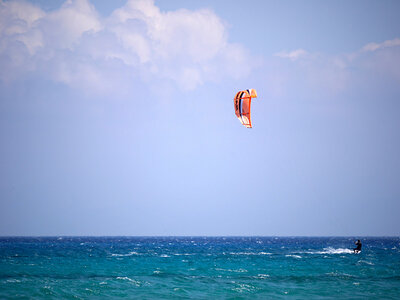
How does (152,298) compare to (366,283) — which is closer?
(152,298)

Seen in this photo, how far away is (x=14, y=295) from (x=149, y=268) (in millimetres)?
12473

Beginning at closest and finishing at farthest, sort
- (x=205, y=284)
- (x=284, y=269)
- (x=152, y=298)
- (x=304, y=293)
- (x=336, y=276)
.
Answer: (x=152, y=298), (x=304, y=293), (x=205, y=284), (x=336, y=276), (x=284, y=269)

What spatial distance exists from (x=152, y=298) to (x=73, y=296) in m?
3.54

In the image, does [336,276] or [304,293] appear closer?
[304,293]

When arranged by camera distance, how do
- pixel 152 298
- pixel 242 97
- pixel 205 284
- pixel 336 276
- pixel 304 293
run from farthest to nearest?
pixel 336 276 < pixel 242 97 < pixel 205 284 < pixel 304 293 < pixel 152 298

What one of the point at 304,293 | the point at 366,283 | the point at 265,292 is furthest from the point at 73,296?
the point at 366,283

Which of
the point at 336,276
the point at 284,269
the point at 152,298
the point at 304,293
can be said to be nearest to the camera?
the point at 152,298

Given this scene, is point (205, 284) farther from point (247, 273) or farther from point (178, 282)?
point (247, 273)

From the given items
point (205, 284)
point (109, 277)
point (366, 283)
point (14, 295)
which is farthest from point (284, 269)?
point (14, 295)

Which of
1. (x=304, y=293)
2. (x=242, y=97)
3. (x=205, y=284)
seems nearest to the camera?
(x=304, y=293)

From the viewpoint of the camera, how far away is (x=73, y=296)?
18.4 meters

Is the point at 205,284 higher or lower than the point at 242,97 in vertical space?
lower

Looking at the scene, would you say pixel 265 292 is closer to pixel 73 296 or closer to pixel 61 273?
pixel 73 296

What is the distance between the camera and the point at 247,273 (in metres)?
26.8
